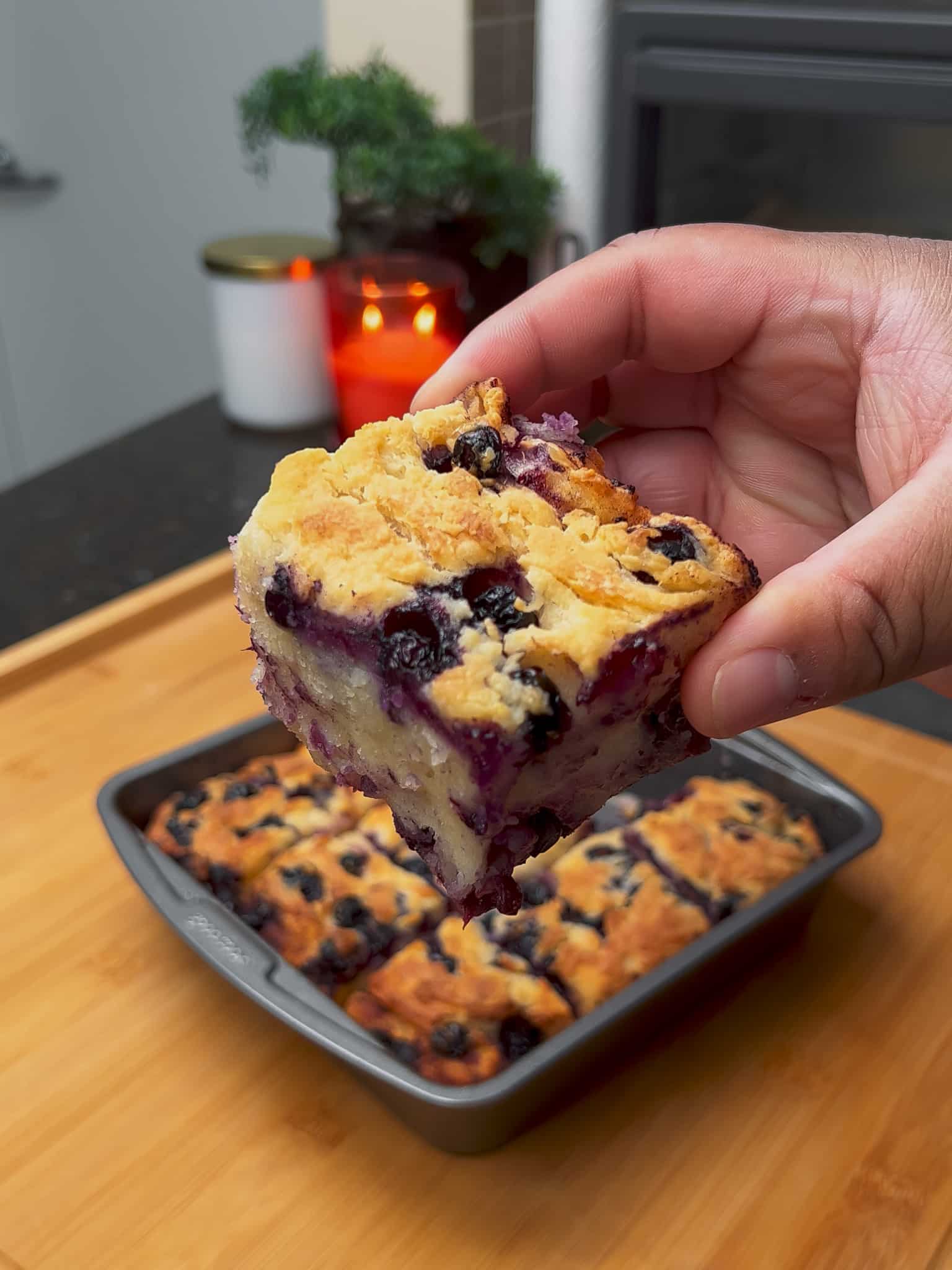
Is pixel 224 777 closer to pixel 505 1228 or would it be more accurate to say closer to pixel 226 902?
pixel 226 902

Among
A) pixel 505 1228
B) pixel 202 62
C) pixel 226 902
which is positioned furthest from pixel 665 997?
pixel 202 62

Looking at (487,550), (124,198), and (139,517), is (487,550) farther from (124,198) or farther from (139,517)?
(124,198)

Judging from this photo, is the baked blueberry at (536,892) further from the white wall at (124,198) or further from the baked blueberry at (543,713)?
the white wall at (124,198)

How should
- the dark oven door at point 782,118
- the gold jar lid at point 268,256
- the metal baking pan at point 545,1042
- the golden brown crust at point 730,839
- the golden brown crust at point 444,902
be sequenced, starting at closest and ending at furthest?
the metal baking pan at point 545,1042, the golden brown crust at point 444,902, the golden brown crust at point 730,839, the dark oven door at point 782,118, the gold jar lid at point 268,256

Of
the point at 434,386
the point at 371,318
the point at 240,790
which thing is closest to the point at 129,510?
the point at 371,318

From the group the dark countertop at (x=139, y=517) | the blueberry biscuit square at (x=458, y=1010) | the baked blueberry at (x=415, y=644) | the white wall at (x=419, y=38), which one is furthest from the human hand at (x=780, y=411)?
the white wall at (x=419, y=38)

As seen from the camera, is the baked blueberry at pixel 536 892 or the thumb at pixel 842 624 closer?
the thumb at pixel 842 624

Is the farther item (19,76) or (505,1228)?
(19,76)
